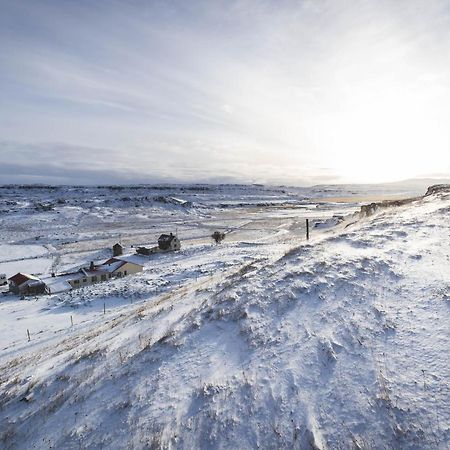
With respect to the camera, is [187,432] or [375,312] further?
[375,312]

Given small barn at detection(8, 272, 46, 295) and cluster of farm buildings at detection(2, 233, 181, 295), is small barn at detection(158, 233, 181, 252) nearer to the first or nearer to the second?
cluster of farm buildings at detection(2, 233, 181, 295)

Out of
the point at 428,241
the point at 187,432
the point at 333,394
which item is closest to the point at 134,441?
the point at 187,432

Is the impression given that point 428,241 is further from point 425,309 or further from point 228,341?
point 228,341

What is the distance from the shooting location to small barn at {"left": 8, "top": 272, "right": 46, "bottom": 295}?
35.2 m

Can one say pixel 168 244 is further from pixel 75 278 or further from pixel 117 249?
pixel 75 278

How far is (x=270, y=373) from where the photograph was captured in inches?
300

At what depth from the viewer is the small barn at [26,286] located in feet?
115

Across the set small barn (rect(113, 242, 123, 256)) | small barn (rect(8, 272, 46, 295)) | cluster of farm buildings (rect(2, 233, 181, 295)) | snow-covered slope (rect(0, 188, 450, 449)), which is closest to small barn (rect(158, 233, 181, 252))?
cluster of farm buildings (rect(2, 233, 181, 295))

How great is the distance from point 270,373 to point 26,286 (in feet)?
117

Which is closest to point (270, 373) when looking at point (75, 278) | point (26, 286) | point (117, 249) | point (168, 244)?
point (26, 286)

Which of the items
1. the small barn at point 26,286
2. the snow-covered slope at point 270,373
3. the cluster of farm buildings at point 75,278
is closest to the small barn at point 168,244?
the cluster of farm buildings at point 75,278

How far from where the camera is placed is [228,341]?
355 inches

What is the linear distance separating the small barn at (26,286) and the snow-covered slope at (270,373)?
26.3m

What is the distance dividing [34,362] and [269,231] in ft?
202
